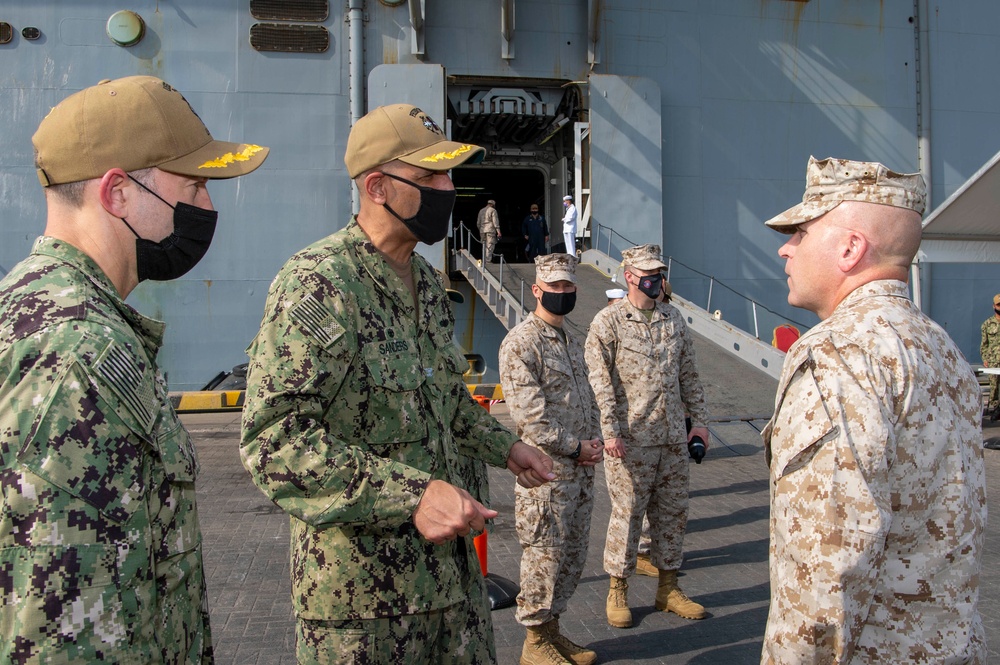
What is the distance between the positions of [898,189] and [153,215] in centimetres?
169

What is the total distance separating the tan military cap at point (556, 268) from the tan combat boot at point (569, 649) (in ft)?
6.09

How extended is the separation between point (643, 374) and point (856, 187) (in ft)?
10.2

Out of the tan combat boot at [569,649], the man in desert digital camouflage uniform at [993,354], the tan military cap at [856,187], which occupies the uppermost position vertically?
the tan military cap at [856,187]

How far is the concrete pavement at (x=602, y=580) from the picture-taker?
13.6ft

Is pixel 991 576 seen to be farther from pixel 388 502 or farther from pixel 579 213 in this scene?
pixel 579 213

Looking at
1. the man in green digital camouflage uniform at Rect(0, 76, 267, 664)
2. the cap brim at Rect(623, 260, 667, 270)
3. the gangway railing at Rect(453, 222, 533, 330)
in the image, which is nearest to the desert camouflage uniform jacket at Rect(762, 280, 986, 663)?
the man in green digital camouflage uniform at Rect(0, 76, 267, 664)

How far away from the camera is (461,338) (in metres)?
13.9

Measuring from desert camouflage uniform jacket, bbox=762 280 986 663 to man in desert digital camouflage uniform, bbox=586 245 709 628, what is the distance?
288 cm

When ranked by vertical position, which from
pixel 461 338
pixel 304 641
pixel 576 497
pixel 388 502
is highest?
pixel 388 502

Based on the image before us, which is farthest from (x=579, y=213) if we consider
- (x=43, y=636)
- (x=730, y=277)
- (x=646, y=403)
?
(x=43, y=636)

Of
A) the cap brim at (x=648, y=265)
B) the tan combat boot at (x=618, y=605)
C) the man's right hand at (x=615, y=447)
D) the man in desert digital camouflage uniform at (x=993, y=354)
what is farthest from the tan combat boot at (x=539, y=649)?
the man in desert digital camouflage uniform at (x=993, y=354)

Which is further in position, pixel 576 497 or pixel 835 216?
pixel 576 497

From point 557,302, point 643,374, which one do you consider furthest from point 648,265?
point 557,302

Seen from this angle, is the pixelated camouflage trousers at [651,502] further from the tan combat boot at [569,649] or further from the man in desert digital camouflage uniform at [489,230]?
the man in desert digital camouflage uniform at [489,230]
